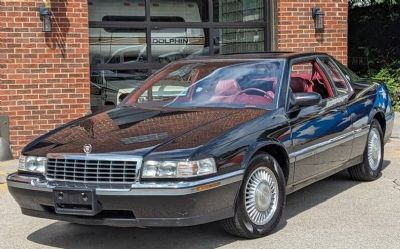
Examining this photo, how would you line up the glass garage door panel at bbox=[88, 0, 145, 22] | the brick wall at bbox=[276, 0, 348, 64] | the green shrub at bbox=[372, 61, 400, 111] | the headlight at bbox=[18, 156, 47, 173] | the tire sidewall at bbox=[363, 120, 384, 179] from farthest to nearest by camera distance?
the green shrub at bbox=[372, 61, 400, 111]
the brick wall at bbox=[276, 0, 348, 64]
the glass garage door panel at bbox=[88, 0, 145, 22]
the tire sidewall at bbox=[363, 120, 384, 179]
the headlight at bbox=[18, 156, 47, 173]

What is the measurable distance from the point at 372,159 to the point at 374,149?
0.12 m

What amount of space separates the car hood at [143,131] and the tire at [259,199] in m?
0.41

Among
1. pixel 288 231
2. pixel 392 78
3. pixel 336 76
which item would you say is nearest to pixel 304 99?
pixel 288 231

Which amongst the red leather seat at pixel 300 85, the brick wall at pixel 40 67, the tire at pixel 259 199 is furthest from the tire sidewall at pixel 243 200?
the brick wall at pixel 40 67

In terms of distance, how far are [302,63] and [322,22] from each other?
4870mm

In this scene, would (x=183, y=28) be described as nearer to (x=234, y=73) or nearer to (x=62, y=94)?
(x=62, y=94)

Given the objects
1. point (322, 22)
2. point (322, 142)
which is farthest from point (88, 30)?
point (322, 142)

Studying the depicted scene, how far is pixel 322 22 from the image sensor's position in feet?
35.3

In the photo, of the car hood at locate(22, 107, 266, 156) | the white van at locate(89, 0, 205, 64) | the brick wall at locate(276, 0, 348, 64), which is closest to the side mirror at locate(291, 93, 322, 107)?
the car hood at locate(22, 107, 266, 156)

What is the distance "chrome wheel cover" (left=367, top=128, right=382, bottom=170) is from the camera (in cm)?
705

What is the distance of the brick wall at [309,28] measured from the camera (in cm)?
1056

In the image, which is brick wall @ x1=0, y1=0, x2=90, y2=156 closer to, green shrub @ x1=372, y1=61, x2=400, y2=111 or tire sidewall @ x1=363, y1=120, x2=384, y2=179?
tire sidewall @ x1=363, y1=120, x2=384, y2=179

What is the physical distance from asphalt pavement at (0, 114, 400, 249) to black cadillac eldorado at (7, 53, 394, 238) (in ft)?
0.92

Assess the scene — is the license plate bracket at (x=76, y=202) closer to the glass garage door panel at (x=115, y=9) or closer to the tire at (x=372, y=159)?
the tire at (x=372, y=159)
